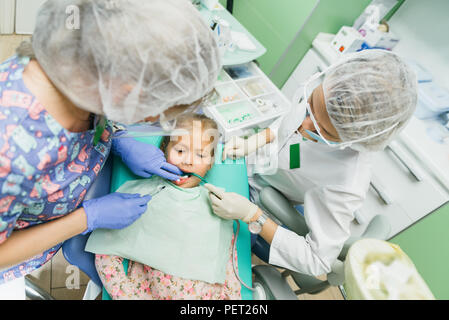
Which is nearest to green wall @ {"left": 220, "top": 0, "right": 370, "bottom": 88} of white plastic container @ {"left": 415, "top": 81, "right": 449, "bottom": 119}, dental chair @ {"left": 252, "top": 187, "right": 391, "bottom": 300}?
white plastic container @ {"left": 415, "top": 81, "right": 449, "bottom": 119}

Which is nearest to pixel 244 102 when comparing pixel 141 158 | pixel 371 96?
pixel 141 158

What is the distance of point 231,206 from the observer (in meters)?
1.20

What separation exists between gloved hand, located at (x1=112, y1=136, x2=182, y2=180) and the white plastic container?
2137 millimetres

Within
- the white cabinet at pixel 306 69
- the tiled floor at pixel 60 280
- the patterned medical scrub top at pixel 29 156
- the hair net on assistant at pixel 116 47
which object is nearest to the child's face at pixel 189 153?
the patterned medical scrub top at pixel 29 156

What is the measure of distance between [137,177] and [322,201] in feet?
3.04

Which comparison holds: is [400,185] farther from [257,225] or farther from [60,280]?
[60,280]

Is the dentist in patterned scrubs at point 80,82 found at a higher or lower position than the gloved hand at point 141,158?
higher

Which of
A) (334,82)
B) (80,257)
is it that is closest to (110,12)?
(334,82)

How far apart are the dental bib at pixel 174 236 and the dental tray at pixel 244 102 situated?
0.59 meters

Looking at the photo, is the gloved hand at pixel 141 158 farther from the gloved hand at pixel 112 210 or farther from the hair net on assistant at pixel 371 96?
the hair net on assistant at pixel 371 96

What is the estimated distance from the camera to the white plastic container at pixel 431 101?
2119mm

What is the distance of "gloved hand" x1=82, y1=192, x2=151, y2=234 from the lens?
97 cm

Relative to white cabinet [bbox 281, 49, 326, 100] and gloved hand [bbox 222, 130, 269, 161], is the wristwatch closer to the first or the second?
gloved hand [bbox 222, 130, 269, 161]
